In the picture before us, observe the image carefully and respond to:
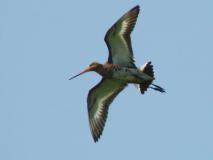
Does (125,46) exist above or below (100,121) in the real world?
above

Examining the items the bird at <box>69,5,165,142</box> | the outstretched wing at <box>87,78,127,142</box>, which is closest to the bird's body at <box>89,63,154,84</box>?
the bird at <box>69,5,165,142</box>

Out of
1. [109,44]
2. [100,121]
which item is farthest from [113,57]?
[100,121]

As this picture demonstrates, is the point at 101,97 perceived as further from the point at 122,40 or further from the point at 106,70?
the point at 122,40

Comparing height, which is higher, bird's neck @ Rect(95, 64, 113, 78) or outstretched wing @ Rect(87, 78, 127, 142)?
bird's neck @ Rect(95, 64, 113, 78)

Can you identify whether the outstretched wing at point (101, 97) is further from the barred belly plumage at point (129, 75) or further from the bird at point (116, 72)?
the barred belly plumage at point (129, 75)

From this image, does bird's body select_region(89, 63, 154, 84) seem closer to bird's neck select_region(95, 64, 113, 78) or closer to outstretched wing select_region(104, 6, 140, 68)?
bird's neck select_region(95, 64, 113, 78)

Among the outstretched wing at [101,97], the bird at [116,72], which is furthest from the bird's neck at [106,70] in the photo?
the outstretched wing at [101,97]

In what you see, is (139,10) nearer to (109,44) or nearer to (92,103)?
(109,44)
